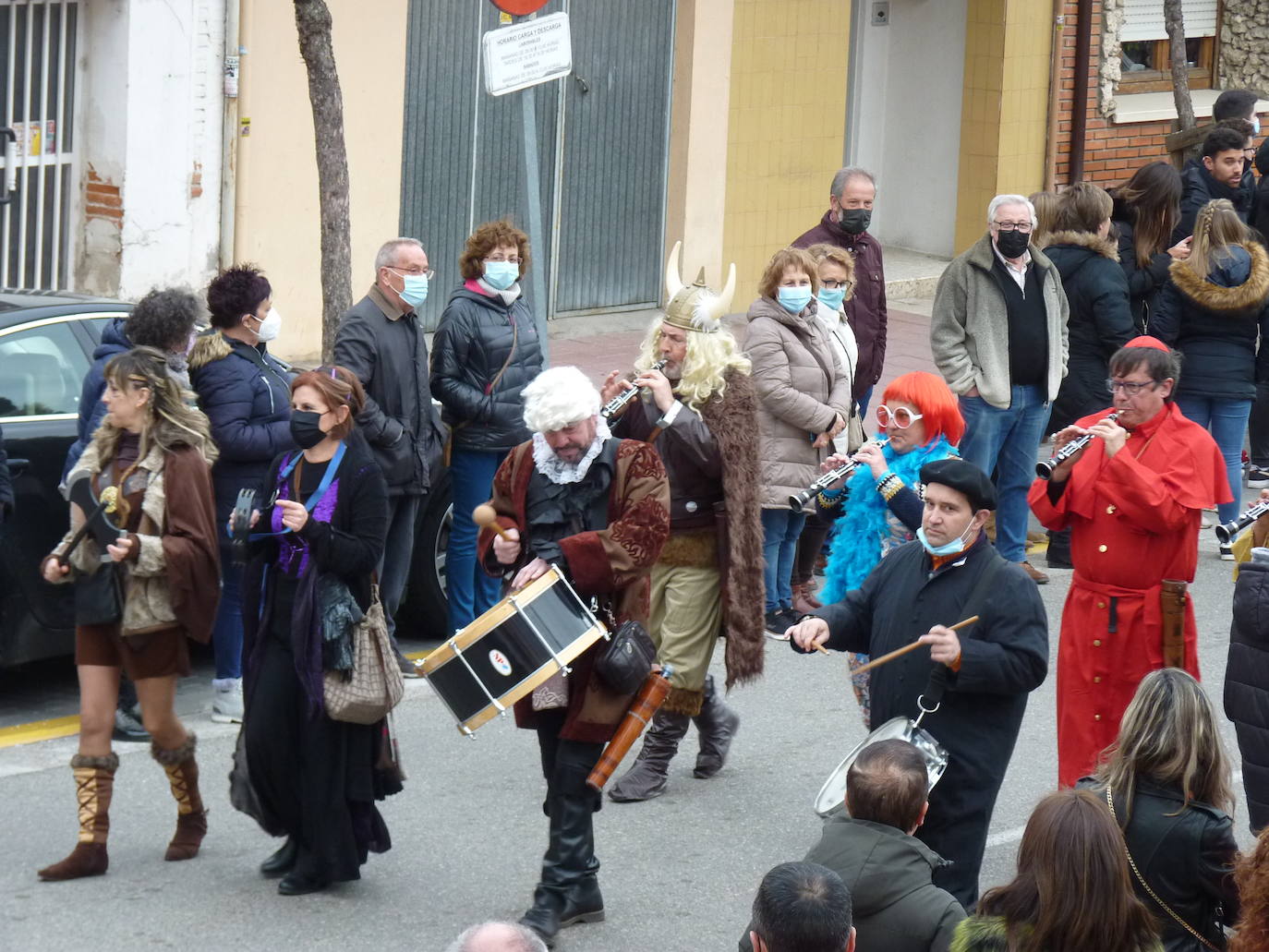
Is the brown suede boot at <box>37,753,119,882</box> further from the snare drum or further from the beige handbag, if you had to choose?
the snare drum

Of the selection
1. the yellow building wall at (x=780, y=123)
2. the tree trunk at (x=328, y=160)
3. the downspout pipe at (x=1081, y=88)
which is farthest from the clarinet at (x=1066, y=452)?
the downspout pipe at (x=1081, y=88)

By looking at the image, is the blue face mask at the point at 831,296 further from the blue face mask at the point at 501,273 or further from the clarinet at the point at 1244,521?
the clarinet at the point at 1244,521

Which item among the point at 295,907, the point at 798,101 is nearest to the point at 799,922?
the point at 295,907

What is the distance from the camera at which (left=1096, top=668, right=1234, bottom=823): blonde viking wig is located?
463 cm

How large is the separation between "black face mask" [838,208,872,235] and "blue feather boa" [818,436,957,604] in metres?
3.61

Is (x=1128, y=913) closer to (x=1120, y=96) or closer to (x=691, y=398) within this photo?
(x=691, y=398)

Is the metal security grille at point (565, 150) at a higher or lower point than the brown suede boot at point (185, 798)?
higher

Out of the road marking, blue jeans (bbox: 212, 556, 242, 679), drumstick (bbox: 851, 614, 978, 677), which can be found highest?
drumstick (bbox: 851, 614, 978, 677)

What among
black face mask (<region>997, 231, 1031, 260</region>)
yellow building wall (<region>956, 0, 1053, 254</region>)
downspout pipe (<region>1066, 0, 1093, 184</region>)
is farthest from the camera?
downspout pipe (<region>1066, 0, 1093, 184</region>)

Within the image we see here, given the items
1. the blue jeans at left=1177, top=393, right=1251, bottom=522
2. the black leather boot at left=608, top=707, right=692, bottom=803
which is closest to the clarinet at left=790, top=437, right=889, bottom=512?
the black leather boot at left=608, top=707, right=692, bottom=803

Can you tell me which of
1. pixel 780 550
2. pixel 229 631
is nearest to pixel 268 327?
pixel 229 631

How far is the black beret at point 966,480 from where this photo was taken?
215 inches

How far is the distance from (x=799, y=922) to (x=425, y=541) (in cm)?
531

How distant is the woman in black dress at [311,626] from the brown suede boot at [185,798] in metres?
0.31
